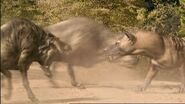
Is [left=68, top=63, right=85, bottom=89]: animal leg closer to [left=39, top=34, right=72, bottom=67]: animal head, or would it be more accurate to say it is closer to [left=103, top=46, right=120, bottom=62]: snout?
[left=103, top=46, right=120, bottom=62]: snout

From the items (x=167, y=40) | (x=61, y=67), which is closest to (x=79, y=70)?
(x=61, y=67)

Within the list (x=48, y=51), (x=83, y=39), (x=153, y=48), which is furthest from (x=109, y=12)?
(x=48, y=51)

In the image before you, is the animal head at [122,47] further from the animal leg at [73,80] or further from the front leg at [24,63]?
the front leg at [24,63]

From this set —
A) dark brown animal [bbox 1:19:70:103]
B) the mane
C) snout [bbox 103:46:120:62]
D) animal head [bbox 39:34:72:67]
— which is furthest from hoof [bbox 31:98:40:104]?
the mane

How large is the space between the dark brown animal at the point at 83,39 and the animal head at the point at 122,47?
377 mm

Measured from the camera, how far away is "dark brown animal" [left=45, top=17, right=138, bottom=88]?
14.0 m

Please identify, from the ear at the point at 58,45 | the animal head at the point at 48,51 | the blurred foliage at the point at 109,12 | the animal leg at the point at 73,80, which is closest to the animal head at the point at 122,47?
the animal leg at the point at 73,80

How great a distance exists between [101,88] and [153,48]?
1692 mm

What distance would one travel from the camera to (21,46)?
1064 centimetres

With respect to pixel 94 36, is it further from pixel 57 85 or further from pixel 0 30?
pixel 0 30

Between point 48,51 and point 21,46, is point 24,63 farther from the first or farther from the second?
point 48,51

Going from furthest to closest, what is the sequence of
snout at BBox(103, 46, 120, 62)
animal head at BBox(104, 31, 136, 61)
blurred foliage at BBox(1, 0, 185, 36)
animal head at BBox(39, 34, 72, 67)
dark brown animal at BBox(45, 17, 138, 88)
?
blurred foliage at BBox(1, 0, 185, 36) < dark brown animal at BBox(45, 17, 138, 88) < snout at BBox(103, 46, 120, 62) < animal head at BBox(104, 31, 136, 61) < animal head at BBox(39, 34, 72, 67)

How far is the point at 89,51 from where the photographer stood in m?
14.4

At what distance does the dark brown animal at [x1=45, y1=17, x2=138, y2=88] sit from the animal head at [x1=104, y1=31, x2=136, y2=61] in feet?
1.24
